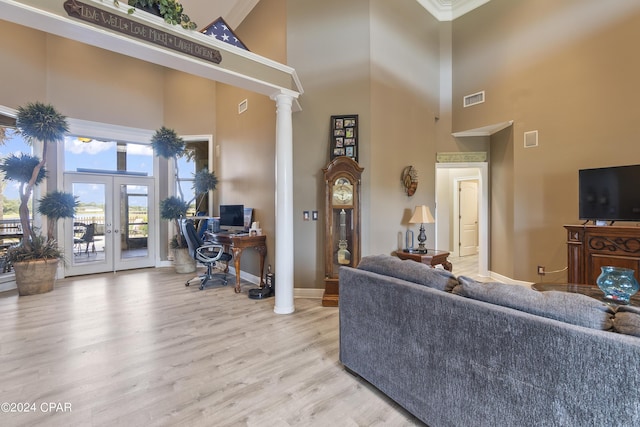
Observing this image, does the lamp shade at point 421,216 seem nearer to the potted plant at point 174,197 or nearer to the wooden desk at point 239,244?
the wooden desk at point 239,244

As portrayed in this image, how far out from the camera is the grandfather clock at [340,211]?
12.1ft

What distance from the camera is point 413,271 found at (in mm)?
1744

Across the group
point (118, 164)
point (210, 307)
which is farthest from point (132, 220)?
point (210, 307)

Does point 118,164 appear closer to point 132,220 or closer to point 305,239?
point 132,220

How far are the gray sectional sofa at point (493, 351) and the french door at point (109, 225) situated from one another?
5664 millimetres

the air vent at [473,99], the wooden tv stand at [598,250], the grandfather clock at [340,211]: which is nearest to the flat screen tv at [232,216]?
the grandfather clock at [340,211]

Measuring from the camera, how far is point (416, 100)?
15.3ft

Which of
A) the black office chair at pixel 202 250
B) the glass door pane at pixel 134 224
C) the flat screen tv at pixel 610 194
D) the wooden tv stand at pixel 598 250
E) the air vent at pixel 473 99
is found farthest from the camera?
the glass door pane at pixel 134 224

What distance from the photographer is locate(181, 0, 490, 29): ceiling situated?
190 inches

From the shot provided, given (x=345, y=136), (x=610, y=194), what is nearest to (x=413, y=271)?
(x=345, y=136)

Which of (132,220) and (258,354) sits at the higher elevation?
(132,220)

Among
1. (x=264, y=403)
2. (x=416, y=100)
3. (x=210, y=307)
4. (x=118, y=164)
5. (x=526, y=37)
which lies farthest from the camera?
(x=118, y=164)

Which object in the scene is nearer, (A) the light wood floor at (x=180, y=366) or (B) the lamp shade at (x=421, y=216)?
(A) the light wood floor at (x=180, y=366)

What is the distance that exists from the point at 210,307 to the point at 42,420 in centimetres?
193
